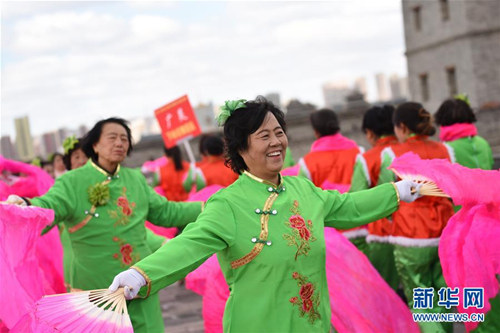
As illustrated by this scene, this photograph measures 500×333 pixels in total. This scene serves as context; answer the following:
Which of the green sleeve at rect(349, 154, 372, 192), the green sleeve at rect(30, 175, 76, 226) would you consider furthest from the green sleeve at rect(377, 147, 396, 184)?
the green sleeve at rect(30, 175, 76, 226)

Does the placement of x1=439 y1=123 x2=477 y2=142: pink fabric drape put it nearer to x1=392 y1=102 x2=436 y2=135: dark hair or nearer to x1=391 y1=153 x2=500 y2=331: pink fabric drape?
x1=392 y1=102 x2=436 y2=135: dark hair

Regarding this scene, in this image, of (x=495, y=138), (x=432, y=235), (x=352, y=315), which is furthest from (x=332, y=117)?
(x=495, y=138)

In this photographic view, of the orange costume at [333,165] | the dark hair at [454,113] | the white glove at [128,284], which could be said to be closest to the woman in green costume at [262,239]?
the white glove at [128,284]

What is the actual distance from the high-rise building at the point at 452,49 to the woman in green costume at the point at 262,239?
1076 inches

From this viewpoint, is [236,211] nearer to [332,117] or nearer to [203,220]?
[203,220]

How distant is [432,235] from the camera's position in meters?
5.27

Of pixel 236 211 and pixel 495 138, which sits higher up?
pixel 236 211

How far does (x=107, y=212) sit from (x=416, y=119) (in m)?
2.29

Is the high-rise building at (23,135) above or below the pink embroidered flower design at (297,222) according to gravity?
below

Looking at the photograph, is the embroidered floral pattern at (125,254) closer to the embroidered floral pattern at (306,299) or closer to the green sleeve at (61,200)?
the green sleeve at (61,200)

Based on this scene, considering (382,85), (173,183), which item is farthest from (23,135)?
(382,85)

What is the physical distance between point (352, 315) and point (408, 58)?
31917 mm

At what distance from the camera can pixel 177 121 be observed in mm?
9406

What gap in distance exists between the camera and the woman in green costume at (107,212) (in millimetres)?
5109
